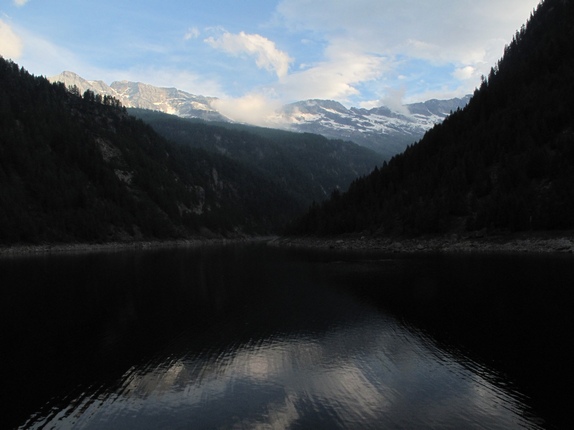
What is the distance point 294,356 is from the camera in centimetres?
2508

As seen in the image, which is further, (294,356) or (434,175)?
(434,175)

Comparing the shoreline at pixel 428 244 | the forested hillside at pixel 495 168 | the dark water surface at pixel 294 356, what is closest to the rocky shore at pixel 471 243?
the shoreline at pixel 428 244

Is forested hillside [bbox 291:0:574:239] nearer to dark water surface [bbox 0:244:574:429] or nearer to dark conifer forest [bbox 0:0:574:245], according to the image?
dark conifer forest [bbox 0:0:574:245]

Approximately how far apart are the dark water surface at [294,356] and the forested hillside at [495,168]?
51909mm

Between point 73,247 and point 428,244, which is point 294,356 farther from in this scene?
point 73,247

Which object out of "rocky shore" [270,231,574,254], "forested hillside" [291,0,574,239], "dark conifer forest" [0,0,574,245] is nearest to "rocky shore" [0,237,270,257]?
"dark conifer forest" [0,0,574,245]

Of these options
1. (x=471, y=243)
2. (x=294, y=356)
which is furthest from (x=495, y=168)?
(x=294, y=356)

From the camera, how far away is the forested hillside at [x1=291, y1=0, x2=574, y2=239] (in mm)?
93688

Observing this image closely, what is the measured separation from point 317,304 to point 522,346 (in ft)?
65.2

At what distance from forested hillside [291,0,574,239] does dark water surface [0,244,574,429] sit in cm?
5191

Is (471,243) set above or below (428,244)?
above

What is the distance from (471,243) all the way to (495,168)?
31304 millimetres

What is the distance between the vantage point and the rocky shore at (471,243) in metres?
80.1

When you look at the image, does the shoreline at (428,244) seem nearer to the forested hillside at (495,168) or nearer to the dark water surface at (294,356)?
the forested hillside at (495,168)
